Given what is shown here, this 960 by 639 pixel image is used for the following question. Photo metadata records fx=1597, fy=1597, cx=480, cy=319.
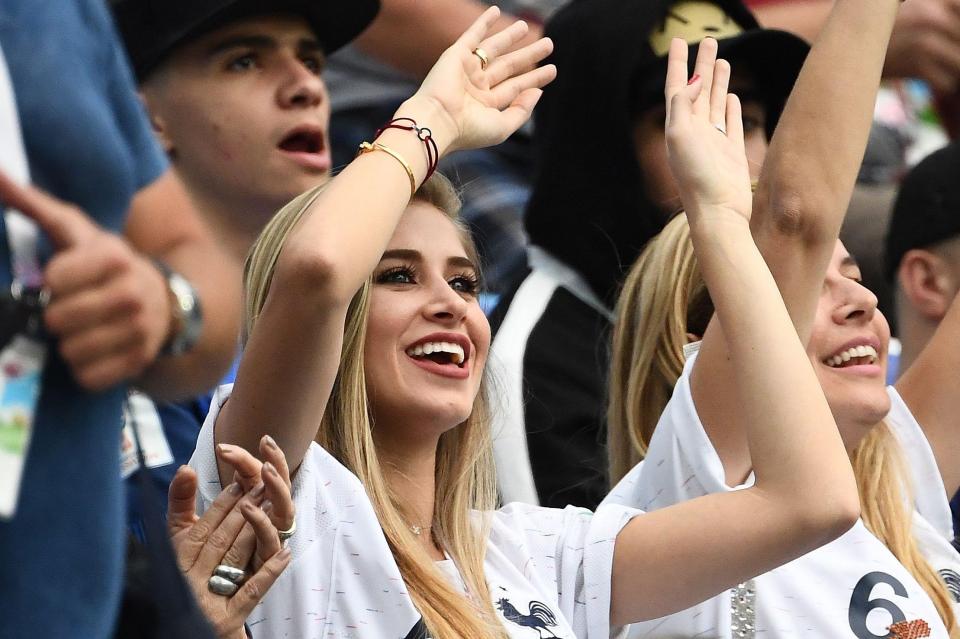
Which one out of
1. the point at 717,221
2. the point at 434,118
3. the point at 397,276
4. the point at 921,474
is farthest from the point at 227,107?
the point at 921,474

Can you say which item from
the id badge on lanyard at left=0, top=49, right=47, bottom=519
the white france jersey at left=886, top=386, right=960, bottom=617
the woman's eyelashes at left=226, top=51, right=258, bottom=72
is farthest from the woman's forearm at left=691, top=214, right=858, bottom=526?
the id badge on lanyard at left=0, top=49, right=47, bottom=519

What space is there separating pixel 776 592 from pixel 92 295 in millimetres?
1750

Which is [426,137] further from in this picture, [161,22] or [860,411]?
[860,411]

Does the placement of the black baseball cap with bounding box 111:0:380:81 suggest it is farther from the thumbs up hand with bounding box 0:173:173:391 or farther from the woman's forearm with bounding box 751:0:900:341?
the thumbs up hand with bounding box 0:173:173:391

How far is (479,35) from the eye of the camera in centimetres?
266

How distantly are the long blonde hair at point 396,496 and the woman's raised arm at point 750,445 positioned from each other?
0.89 ft

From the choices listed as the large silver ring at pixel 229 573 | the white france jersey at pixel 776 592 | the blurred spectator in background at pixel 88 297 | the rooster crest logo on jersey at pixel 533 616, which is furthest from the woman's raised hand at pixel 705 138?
the blurred spectator in background at pixel 88 297

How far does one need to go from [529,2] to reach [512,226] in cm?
78

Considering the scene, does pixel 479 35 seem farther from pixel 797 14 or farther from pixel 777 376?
pixel 797 14

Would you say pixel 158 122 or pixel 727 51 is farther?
pixel 727 51

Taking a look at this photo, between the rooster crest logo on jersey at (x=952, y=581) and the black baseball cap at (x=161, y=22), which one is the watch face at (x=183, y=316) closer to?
the black baseball cap at (x=161, y=22)

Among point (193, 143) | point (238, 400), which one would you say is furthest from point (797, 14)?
point (238, 400)

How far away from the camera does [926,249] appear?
4.12 metres

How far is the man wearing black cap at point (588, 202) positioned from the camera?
3.41 metres
